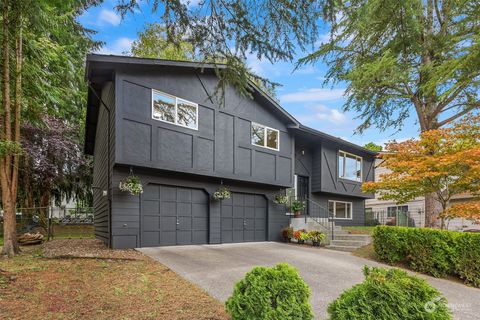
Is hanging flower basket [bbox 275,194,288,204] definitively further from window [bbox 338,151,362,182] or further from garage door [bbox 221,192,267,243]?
window [bbox 338,151,362,182]

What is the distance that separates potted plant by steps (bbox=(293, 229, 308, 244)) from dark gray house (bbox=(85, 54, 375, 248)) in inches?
48.7

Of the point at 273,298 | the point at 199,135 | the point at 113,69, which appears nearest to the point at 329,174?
the point at 199,135

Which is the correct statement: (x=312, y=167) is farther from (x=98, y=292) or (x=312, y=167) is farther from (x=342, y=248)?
(x=98, y=292)

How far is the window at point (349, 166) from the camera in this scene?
17.8m

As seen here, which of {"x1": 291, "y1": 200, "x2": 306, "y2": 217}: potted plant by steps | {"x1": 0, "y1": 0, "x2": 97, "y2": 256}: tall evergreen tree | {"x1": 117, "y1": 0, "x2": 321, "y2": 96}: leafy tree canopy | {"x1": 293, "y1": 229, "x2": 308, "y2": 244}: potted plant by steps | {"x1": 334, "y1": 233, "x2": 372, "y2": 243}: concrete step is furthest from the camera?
{"x1": 291, "y1": 200, "x2": 306, "y2": 217}: potted plant by steps

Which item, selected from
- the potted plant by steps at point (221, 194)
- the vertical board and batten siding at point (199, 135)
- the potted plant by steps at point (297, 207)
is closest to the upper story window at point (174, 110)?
the vertical board and batten siding at point (199, 135)

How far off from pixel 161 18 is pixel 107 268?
5.19 m

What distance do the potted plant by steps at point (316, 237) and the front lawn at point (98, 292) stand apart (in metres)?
6.82

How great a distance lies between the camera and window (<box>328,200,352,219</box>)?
A: 58.5ft

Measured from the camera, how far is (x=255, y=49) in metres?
5.03

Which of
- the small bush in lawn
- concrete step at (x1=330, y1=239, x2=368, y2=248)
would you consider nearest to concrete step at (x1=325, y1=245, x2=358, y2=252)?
concrete step at (x1=330, y1=239, x2=368, y2=248)

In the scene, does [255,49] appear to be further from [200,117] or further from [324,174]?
[324,174]

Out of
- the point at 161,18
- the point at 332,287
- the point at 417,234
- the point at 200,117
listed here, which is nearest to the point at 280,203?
the point at 200,117

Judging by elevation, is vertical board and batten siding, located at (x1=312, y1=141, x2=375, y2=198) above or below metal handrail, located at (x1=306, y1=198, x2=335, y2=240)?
above
